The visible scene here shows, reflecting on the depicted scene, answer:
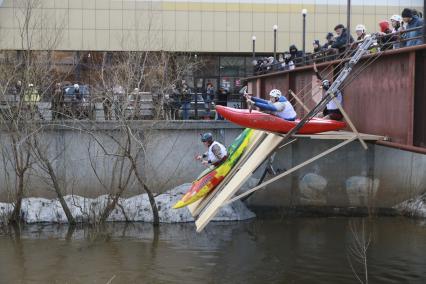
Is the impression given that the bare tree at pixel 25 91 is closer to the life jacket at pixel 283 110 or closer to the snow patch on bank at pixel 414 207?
the life jacket at pixel 283 110

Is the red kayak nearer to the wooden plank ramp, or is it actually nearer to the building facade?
the wooden plank ramp

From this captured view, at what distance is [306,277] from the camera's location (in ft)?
58.0

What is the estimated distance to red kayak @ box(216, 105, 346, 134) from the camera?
51.5ft

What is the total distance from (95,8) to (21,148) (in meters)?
20.3

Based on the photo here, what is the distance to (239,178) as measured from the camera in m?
16.8

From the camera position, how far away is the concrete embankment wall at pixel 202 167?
2477 cm

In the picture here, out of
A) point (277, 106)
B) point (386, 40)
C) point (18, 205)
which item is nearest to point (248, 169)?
point (277, 106)

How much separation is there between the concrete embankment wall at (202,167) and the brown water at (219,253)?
1.09 m

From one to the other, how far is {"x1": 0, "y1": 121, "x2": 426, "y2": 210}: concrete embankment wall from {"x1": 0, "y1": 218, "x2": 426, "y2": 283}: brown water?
1091mm

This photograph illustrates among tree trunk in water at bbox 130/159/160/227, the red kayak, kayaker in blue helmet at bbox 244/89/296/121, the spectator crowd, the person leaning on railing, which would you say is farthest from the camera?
tree trunk in water at bbox 130/159/160/227

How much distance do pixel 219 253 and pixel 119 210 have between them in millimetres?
5376

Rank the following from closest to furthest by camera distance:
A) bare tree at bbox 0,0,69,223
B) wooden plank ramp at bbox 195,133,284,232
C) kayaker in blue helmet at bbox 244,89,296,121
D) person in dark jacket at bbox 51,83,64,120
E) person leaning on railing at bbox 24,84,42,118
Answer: kayaker in blue helmet at bbox 244,89,296,121, wooden plank ramp at bbox 195,133,284,232, bare tree at bbox 0,0,69,223, person leaning on railing at bbox 24,84,42,118, person in dark jacket at bbox 51,83,64,120

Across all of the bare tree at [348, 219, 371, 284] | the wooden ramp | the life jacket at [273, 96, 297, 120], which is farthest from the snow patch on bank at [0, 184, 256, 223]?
the life jacket at [273, 96, 297, 120]

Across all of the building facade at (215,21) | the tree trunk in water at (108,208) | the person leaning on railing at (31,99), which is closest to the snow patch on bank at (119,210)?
the tree trunk in water at (108,208)
